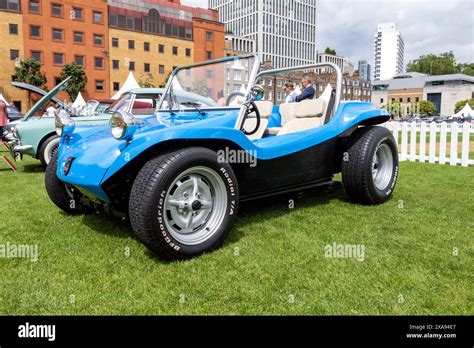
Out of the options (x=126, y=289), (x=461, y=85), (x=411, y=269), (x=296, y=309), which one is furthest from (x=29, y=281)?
(x=461, y=85)

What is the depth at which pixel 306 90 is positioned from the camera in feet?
17.9

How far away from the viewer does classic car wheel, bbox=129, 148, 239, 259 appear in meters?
2.71

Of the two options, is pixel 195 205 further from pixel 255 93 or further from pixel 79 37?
pixel 79 37

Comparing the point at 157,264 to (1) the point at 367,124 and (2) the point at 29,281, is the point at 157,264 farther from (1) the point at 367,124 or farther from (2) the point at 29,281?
(1) the point at 367,124

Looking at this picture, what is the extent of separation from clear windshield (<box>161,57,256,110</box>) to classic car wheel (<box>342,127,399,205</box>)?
1.51 meters

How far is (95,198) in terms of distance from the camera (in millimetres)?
3186

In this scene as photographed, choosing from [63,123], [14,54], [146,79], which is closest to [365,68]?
[146,79]

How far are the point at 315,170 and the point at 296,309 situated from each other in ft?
7.34

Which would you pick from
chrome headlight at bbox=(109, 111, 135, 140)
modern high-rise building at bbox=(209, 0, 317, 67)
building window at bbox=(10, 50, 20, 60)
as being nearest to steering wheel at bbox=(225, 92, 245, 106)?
chrome headlight at bbox=(109, 111, 135, 140)

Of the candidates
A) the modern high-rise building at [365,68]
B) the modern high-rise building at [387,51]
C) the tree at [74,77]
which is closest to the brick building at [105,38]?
the tree at [74,77]

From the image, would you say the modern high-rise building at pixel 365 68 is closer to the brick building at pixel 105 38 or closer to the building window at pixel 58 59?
the brick building at pixel 105 38

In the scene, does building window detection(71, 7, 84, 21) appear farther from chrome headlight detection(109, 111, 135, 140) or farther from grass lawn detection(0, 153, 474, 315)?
chrome headlight detection(109, 111, 135, 140)

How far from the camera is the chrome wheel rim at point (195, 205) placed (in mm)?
2961

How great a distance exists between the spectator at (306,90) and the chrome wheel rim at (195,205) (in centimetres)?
269
